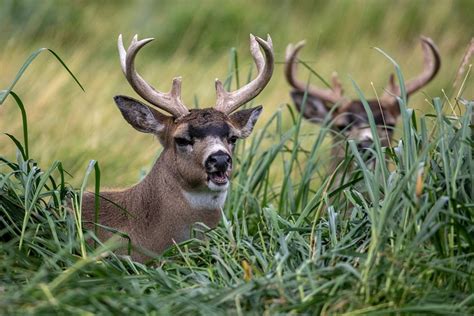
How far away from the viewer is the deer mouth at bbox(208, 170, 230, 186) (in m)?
7.50

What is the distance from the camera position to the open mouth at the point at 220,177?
24.6ft

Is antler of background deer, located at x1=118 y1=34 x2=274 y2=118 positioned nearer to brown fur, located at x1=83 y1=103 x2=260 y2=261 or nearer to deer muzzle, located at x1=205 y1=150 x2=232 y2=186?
brown fur, located at x1=83 y1=103 x2=260 y2=261

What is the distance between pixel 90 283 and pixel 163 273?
550 mm

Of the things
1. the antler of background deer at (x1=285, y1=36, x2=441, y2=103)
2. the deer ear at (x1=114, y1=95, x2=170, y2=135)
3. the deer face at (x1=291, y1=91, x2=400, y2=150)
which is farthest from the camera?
the antler of background deer at (x1=285, y1=36, x2=441, y2=103)

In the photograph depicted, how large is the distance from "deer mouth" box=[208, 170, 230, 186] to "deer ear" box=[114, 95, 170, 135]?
0.61 metres

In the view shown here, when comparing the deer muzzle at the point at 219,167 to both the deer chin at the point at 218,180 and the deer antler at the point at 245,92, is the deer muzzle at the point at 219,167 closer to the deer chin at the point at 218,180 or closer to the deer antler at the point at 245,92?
the deer chin at the point at 218,180

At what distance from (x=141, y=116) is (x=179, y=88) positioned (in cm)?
30

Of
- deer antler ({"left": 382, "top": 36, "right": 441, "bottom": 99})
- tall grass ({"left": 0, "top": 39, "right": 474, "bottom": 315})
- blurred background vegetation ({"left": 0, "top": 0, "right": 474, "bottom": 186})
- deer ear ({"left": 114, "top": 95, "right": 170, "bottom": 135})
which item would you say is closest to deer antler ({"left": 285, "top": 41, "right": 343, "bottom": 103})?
blurred background vegetation ({"left": 0, "top": 0, "right": 474, "bottom": 186})

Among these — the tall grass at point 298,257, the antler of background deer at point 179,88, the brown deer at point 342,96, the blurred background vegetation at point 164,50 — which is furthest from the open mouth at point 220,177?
the brown deer at point 342,96

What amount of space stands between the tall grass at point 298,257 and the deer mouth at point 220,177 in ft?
1.36

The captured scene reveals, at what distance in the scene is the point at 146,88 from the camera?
25.6 ft

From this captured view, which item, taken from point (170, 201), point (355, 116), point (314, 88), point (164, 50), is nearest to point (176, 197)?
point (170, 201)

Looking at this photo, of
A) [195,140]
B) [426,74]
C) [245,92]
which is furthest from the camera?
[426,74]

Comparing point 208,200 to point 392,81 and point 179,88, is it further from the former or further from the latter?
point 392,81
